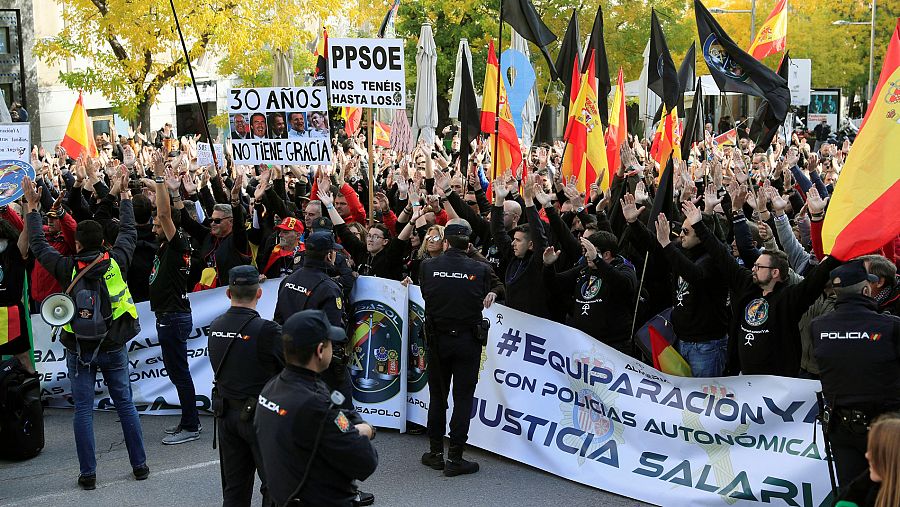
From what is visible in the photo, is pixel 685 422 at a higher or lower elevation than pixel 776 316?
lower

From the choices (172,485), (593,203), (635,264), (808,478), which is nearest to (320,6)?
(593,203)

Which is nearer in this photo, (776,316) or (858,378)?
(858,378)

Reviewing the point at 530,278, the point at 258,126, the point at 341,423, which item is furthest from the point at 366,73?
the point at 341,423

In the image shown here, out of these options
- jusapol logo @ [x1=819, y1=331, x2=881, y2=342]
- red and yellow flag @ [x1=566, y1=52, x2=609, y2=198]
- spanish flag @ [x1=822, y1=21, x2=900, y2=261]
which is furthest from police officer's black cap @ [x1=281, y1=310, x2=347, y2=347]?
red and yellow flag @ [x1=566, y1=52, x2=609, y2=198]

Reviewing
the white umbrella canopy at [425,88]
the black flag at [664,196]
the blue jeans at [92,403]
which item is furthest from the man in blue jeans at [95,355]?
the white umbrella canopy at [425,88]

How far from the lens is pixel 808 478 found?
6.72 m

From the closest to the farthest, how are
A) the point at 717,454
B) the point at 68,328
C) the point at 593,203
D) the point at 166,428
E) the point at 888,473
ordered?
1. the point at 888,473
2. the point at 717,454
3. the point at 68,328
4. the point at 166,428
5. the point at 593,203

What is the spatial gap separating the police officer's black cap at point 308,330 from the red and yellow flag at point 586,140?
27.3 feet

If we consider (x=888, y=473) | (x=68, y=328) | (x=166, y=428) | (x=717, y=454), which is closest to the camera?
(x=888, y=473)

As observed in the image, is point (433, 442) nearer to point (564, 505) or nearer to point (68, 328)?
point (564, 505)

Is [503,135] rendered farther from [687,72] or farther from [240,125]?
[240,125]

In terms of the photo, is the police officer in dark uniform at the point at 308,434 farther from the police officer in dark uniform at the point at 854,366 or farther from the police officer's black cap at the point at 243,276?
the police officer in dark uniform at the point at 854,366

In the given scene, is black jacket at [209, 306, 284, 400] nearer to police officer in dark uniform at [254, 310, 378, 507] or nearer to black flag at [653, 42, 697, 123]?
police officer in dark uniform at [254, 310, 378, 507]

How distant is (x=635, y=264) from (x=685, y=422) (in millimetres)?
2575
